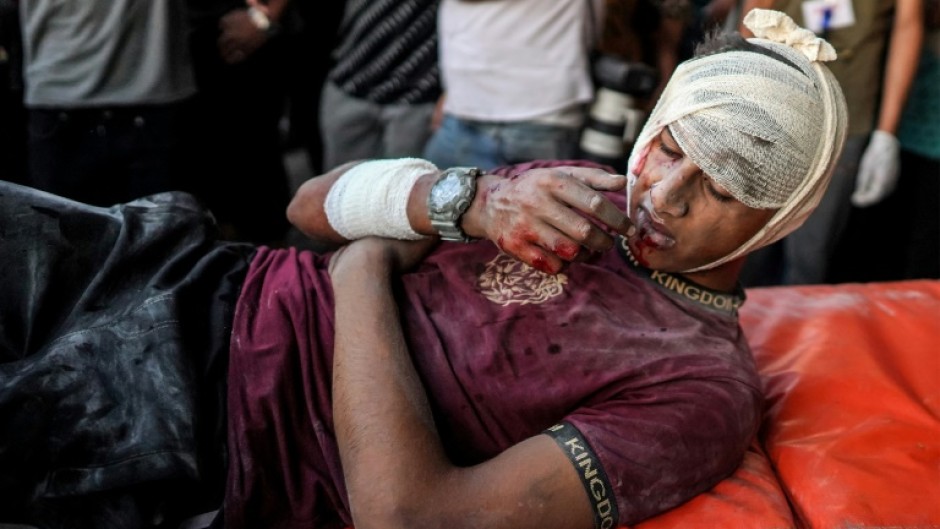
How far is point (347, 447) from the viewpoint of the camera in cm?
140

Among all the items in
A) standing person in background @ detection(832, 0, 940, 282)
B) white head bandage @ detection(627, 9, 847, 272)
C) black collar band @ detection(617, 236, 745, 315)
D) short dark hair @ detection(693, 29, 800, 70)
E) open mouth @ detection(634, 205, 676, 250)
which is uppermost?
short dark hair @ detection(693, 29, 800, 70)

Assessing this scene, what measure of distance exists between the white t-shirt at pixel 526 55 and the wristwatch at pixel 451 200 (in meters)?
1.12

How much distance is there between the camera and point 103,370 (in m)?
1.50

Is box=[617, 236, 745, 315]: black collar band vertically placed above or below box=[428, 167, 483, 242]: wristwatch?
below

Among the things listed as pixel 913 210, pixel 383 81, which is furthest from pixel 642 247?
pixel 913 210

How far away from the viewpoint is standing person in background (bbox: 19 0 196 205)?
8.11ft

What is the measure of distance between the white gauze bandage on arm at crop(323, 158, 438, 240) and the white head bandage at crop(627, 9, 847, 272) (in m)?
0.46

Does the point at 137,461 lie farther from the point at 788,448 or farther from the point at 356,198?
the point at 788,448

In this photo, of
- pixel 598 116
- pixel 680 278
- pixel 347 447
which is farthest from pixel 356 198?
pixel 598 116

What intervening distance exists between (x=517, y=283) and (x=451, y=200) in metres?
0.21

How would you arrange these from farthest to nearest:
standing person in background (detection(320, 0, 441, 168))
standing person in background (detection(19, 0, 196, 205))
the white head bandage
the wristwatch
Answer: standing person in background (detection(320, 0, 441, 168)) < standing person in background (detection(19, 0, 196, 205)) < the wristwatch < the white head bandage

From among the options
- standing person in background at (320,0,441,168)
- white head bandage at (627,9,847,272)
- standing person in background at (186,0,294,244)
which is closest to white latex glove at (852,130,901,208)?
white head bandage at (627,9,847,272)

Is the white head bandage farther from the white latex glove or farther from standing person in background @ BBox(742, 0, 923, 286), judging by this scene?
the white latex glove

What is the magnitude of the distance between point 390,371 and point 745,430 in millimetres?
681
